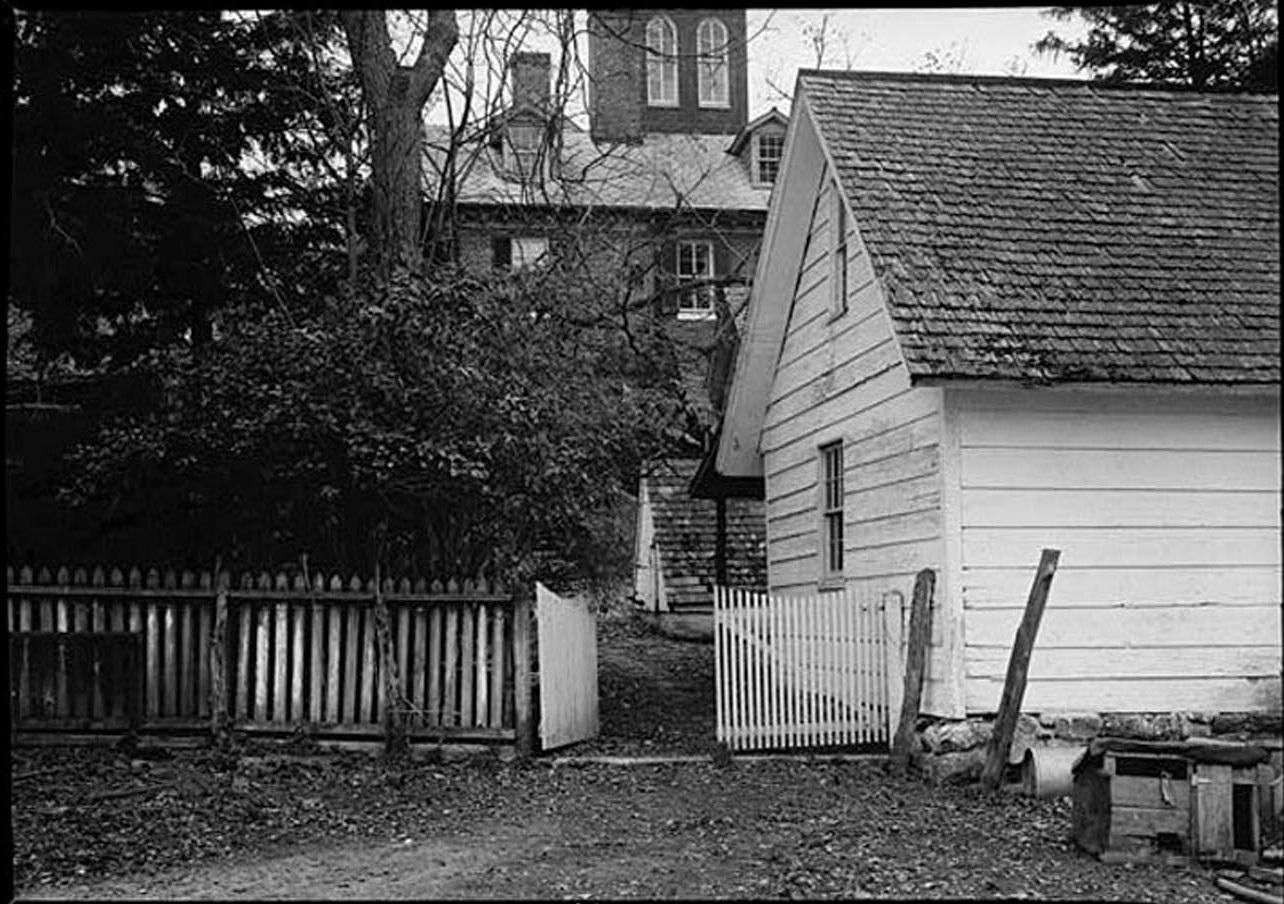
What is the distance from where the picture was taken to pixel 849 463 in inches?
508

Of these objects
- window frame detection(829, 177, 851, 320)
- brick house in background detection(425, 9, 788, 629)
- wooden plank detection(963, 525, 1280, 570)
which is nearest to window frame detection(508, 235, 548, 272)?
brick house in background detection(425, 9, 788, 629)

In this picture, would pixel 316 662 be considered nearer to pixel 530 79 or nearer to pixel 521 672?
pixel 521 672

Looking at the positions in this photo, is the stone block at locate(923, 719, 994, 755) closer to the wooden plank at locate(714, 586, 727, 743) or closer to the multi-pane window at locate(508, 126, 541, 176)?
the wooden plank at locate(714, 586, 727, 743)

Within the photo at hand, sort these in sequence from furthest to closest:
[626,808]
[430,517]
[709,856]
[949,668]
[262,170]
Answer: [262,170] → [430,517] → [949,668] → [626,808] → [709,856]

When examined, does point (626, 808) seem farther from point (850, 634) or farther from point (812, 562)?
point (812, 562)

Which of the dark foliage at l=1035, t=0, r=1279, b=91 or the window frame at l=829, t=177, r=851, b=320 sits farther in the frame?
the dark foliage at l=1035, t=0, r=1279, b=91

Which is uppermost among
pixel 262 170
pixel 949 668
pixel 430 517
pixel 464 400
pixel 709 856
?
pixel 262 170

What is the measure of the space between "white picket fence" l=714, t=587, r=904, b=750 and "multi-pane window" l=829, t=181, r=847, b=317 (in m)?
2.89

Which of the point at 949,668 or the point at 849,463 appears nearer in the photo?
the point at 949,668

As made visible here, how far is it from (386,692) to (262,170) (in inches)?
261

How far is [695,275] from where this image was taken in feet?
77.2

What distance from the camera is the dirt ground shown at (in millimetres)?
7355

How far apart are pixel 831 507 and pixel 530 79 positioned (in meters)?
6.61

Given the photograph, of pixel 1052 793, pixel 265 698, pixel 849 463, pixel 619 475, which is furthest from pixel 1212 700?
pixel 265 698
